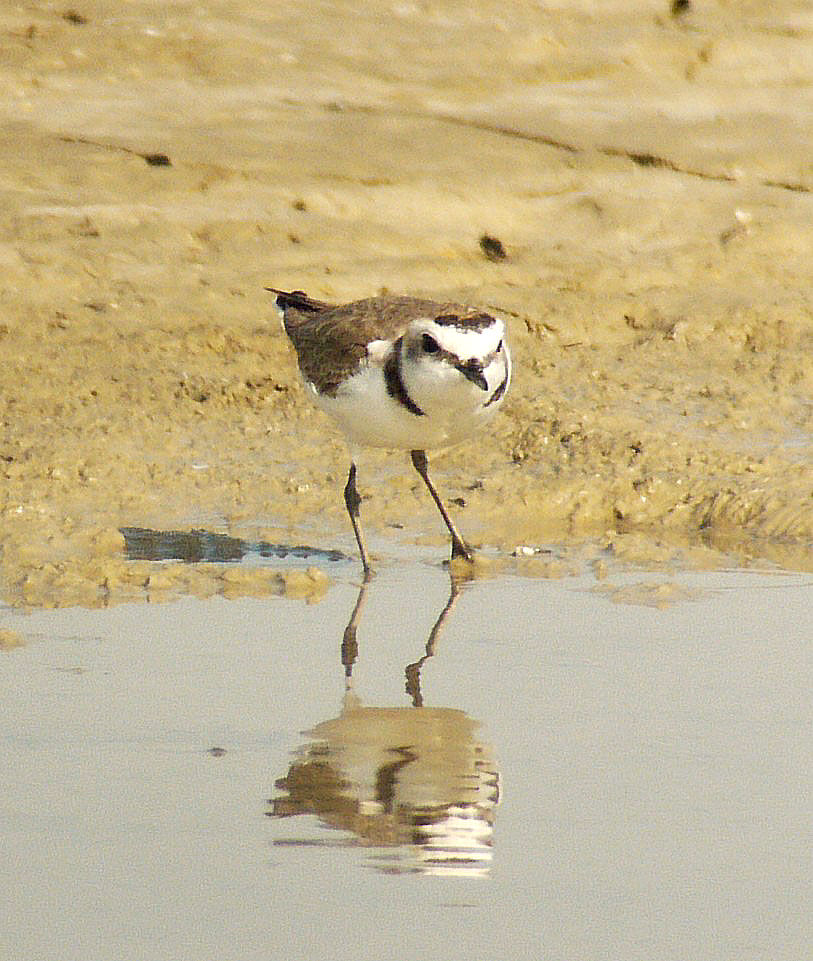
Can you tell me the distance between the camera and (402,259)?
1083 centimetres

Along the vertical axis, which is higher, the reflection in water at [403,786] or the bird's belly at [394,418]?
the bird's belly at [394,418]

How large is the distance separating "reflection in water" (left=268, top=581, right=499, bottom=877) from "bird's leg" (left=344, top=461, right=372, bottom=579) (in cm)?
174

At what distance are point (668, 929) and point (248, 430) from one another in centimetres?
553

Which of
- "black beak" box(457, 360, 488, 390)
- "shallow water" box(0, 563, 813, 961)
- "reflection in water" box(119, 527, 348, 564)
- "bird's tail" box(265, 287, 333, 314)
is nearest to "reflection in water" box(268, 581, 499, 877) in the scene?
"shallow water" box(0, 563, 813, 961)

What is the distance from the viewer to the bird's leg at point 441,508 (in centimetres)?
760

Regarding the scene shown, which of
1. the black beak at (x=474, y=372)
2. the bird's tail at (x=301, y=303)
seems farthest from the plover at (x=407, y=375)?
the bird's tail at (x=301, y=303)

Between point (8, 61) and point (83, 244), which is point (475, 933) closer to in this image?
point (83, 244)

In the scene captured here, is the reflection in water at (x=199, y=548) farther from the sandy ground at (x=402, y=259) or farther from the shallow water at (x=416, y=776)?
the shallow water at (x=416, y=776)

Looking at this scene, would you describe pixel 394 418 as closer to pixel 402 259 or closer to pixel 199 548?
pixel 199 548

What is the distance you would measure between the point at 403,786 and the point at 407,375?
2.52 metres

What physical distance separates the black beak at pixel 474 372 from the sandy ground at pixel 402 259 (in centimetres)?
107

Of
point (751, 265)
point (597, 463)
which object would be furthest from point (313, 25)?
point (597, 463)

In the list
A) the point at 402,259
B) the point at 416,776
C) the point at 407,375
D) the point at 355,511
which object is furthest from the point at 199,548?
the point at 402,259

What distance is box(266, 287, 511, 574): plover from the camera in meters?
6.96
